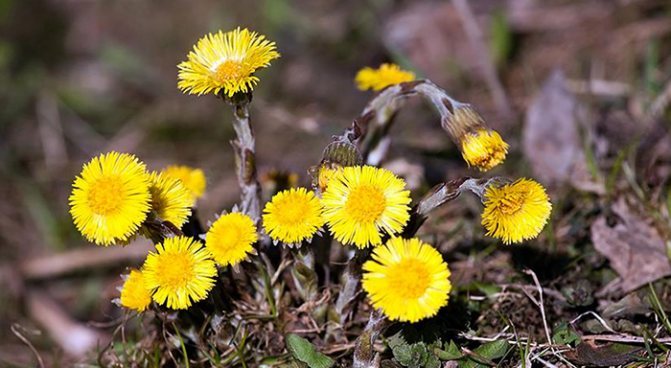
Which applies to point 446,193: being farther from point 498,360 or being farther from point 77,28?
point 77,28

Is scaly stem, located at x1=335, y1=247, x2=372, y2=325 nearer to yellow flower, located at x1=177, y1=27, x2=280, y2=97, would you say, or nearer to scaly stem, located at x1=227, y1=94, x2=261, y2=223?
scaly stem, located at x1=227, y1=94, x2=261, y2=223

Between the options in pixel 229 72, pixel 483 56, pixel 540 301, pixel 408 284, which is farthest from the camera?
pixel 483 56

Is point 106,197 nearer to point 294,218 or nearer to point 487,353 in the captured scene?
point 294,218

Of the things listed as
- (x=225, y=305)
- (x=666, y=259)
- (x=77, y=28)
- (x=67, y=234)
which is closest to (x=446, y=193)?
(x=225, y=305)

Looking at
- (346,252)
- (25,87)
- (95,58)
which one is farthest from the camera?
(95,58)

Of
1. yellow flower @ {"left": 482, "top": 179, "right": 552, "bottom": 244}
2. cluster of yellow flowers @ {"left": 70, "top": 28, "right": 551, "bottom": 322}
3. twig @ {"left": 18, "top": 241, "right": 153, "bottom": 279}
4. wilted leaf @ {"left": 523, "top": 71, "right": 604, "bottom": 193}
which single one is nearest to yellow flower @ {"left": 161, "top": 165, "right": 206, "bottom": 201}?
cluster of yellow flowers @ {"left": 70, "top": 28, "right": 551, "bottom": 322}

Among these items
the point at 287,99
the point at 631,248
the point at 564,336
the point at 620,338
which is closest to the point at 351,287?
the point at 564,336

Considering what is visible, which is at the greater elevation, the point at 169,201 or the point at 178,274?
the point at 169,201

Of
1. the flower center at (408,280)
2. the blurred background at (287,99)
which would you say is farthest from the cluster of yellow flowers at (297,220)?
the blurred background at (287,99)
